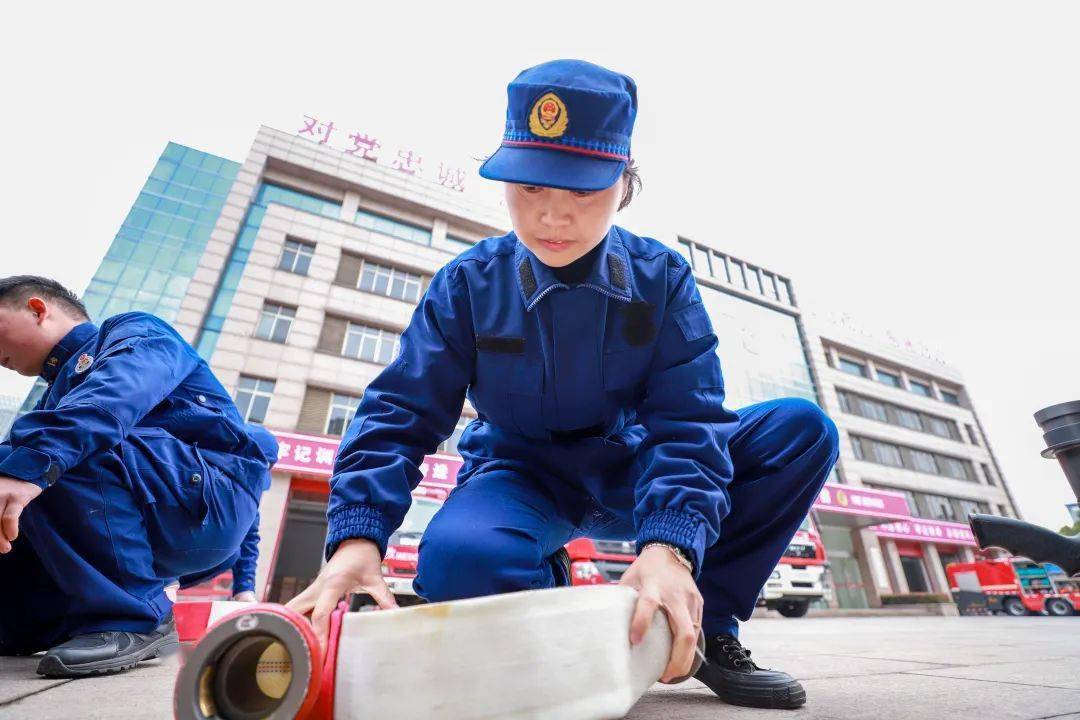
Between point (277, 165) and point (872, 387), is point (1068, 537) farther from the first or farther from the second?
point (872, 387)

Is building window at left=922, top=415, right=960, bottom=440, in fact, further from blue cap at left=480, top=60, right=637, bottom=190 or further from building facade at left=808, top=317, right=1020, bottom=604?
blue cap at left=480, top=60, right=637, bottom=190

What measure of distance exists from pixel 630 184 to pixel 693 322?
14.7 inches

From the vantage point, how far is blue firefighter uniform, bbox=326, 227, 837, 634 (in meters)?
1.17

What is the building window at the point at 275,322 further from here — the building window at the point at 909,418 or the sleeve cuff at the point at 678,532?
the building window at the point at 909,418

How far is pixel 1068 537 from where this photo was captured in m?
1.14

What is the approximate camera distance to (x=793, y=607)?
9.45 metres

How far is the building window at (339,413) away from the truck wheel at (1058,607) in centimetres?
1681

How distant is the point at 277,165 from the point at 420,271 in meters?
4.79

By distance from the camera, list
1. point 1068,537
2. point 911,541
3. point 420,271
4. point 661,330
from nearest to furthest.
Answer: point 1068,537 < point 661,330 < point 420,271 < point 911,541

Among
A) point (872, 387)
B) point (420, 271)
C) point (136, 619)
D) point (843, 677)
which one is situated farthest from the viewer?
point (872, 387)

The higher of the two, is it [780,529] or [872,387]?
[872,387]

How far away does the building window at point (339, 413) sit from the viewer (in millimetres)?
11188

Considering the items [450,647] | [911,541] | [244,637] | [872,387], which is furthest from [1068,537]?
[872,387]

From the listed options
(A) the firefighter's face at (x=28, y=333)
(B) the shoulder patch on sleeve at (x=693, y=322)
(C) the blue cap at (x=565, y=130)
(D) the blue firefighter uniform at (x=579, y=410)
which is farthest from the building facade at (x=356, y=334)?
(C) the blue cap at (x=565, y=130)
